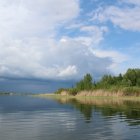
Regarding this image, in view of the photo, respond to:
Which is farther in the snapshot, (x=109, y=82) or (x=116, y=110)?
(x=109, y=82)

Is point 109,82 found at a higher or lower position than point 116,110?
higher

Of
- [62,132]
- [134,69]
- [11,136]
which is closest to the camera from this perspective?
[11,136]

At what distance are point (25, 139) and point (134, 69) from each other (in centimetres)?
15948

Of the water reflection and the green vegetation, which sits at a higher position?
the green vegetation

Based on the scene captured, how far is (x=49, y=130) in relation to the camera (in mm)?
33812

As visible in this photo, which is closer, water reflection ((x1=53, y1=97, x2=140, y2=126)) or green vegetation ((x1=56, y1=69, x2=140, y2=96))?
water reflection ((x1=53, y1=97, x2=140, y2=126))

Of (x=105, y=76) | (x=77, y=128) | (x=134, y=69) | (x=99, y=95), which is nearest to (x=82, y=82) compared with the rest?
(x=105, y=76)

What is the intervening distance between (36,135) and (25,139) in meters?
2.31

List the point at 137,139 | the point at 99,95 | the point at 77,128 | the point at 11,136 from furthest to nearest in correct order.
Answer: the point at 99,95 < the point at 77,128 < the point at 11,136 < the point at 137,139

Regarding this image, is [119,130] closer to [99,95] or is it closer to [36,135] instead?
[36,135]

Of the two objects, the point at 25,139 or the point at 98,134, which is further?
the point at 98,134

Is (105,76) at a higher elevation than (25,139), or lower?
higher

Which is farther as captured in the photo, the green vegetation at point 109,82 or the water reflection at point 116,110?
the green vegetation at point 109,82

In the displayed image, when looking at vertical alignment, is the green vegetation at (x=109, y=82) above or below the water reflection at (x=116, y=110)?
above
